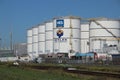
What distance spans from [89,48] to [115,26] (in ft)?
41.9

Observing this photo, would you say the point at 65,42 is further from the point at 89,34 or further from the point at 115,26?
the point at 115,26

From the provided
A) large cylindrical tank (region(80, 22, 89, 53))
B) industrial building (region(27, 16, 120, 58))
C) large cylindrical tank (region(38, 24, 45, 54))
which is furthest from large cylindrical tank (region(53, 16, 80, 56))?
large cylindrical tank (region(38, 24, 45, 54))

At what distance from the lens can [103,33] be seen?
12106 centimetres

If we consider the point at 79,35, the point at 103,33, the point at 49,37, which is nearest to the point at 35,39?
the point at 49,37

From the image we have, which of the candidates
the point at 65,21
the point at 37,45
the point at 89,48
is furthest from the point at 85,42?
the point at 37,45

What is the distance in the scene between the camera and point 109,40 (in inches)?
4742

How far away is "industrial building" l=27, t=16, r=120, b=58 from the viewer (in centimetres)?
11981

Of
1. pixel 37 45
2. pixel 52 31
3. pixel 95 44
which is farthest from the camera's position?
pixel 37 45

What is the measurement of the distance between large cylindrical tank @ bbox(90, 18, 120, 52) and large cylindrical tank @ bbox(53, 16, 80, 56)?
6.04m

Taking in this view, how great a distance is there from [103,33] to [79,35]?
945 cm

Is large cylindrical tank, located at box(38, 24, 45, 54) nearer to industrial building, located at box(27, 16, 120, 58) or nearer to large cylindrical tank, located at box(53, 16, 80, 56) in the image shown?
industrial building, located at box(27, 16, 120, 58)

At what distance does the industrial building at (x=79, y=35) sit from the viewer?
393 feet

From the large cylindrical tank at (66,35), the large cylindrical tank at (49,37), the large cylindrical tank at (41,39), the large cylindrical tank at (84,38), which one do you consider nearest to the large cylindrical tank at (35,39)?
the large cylindrical tank at (41,39)

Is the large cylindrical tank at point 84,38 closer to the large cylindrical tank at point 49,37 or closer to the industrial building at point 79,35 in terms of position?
the industrial building at point 79,35
